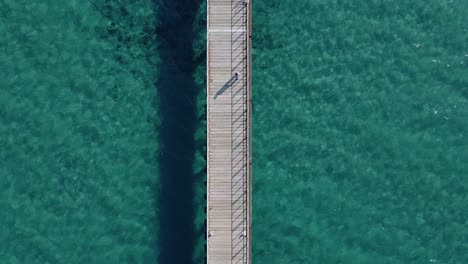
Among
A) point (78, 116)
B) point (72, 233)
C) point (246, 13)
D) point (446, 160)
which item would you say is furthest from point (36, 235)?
point (446, 160)

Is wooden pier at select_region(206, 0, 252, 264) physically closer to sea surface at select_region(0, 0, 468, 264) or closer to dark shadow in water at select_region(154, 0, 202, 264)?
sea surface at select_region(0, 0, 468, 264)

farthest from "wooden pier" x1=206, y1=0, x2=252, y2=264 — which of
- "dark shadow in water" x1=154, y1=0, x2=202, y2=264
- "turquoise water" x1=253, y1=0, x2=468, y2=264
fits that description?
"dark shadow in water" x1=154, y1=0, x2=202, y2=264

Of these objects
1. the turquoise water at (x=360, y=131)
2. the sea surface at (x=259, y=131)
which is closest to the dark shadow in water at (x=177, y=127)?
the sea surface at (x=259, y=131)

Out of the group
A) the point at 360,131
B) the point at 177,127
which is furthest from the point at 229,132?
the point at 360,131

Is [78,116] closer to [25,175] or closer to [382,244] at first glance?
[25,175]

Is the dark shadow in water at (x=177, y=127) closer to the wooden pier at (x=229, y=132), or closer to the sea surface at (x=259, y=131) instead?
the sea surface at (x=259, y=131)

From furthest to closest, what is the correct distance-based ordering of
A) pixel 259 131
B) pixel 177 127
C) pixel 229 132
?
pixel 177 127, pixel 259 131, pixel 229 132

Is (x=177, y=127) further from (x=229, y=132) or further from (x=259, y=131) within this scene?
(x=259, y=131)
